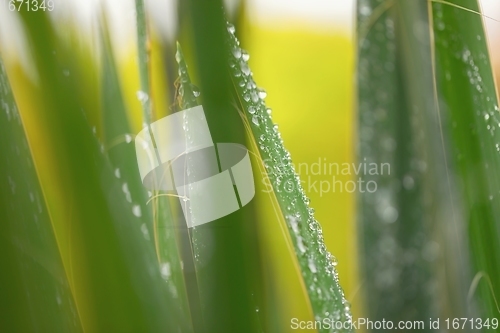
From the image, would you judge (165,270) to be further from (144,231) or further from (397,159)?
(397,159)

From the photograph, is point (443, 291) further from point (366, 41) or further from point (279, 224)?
point (366, 41)

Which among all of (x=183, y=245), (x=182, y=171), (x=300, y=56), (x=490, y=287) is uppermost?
(x=300, y=56)

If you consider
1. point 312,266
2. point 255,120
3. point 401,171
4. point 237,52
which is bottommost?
point 312,266

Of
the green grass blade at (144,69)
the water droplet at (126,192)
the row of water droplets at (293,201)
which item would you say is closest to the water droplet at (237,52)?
the row of water droplets at (293,201)

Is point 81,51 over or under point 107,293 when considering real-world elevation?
over

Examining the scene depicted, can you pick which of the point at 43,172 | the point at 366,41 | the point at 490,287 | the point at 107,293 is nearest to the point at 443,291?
→ the point at 490,287

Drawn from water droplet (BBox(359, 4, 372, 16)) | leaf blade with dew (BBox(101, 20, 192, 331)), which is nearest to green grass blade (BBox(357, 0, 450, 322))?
water droplet (BBox(359, 4, 372, 16))

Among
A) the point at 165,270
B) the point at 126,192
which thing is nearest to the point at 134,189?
the point at 126,192
